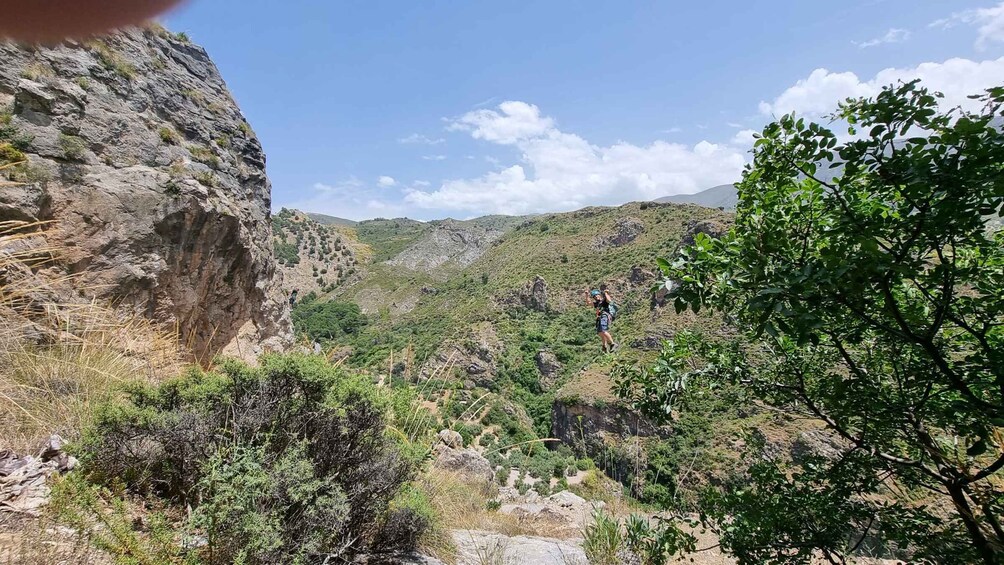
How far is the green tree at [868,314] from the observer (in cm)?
179

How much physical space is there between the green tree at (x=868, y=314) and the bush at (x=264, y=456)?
203 centimetres

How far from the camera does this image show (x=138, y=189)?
670 cm

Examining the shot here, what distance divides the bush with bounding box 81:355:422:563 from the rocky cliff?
1.87m

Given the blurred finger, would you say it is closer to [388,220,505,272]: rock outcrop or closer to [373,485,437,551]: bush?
[373,485,437,551]: bush

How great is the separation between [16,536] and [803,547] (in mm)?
4147

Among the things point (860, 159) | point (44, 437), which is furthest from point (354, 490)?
point (860, 159)

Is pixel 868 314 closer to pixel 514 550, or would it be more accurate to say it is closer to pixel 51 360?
pixel 514 550

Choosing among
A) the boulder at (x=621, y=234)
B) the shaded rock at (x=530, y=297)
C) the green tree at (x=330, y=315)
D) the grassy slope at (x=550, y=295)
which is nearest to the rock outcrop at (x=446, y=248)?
the grassy slope at (x=550, y=295)

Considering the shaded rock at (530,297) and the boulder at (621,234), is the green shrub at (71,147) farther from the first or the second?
the boulder at (621,234)

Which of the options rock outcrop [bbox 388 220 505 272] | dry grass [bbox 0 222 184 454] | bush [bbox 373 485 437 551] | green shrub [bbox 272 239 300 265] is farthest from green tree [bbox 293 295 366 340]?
bush [bbox 373 485 437 551]

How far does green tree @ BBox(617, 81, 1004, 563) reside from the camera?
1.79 m

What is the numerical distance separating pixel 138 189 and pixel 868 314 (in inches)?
367

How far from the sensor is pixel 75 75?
759cm

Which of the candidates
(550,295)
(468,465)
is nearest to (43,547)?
(468,465)
